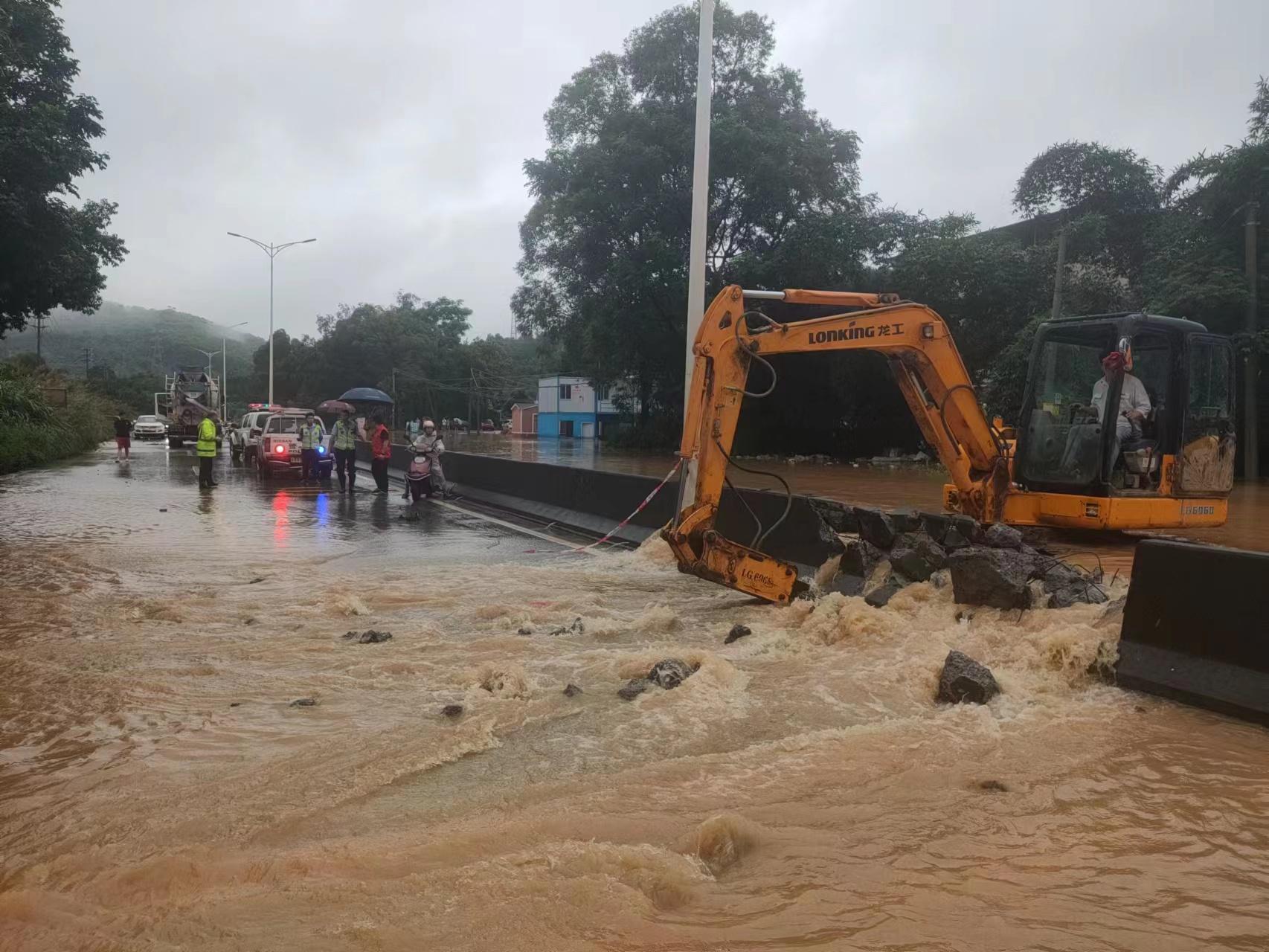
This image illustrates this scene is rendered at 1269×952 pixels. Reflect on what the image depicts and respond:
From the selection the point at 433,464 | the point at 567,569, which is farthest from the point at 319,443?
the point at 567,569

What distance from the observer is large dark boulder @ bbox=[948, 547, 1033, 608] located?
695cm

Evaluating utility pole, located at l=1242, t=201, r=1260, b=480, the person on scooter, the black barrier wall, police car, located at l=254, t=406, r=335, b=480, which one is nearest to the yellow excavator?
the black barrier wall

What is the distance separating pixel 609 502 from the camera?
14.7 m

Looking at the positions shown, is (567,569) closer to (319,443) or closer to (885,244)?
(319,443)

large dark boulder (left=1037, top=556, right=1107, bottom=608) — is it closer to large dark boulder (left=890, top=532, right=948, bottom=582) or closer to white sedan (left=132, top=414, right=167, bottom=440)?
large dark boulder (left=890, top=532, right=948, bottom=582)

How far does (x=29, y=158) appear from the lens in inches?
944

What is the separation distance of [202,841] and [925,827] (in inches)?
112

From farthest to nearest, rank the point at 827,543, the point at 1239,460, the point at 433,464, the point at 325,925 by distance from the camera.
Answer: the point at 1239,460
the point at 433,464
the point at 827,543
the point at 325,925

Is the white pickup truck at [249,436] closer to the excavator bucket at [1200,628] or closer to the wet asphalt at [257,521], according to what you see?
the wet asphalt at [257,521]

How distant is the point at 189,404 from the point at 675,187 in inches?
1031

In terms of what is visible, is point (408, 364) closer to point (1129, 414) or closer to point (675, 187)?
point (675, 187)

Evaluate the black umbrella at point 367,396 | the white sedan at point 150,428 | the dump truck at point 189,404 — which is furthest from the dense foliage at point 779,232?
the white sedan at point 150,428

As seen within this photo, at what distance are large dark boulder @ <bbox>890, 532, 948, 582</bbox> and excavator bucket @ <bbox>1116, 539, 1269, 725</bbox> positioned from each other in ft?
6.96

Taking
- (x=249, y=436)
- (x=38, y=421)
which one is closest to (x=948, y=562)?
(x=249, y=436)
